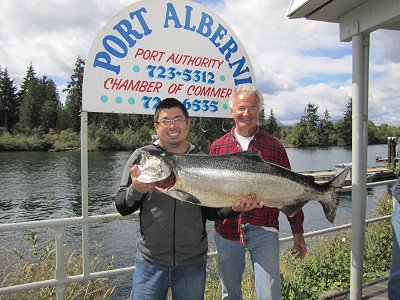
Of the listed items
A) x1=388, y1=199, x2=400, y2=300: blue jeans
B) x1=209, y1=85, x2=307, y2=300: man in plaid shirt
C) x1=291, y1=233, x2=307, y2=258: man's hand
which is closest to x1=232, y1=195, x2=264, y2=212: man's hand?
x1=209, y1=85, x2=307, y2=300: man in plaid shirt

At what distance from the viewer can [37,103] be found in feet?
271

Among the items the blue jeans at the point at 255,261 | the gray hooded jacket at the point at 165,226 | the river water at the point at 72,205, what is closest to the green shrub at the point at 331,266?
the blue jeans at the point at 255,261

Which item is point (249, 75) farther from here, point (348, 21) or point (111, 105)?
point (111, 105)

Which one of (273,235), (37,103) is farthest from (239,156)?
(37,103)

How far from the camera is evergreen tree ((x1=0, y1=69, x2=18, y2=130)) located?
271ft

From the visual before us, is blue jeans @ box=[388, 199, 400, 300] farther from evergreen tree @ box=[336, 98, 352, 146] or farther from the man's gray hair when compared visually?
evergreen tree @ box=[336, 98, 352, 146]

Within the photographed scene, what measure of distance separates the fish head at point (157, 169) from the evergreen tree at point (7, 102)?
88.2m

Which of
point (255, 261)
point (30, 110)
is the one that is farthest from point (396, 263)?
point (30, 110)

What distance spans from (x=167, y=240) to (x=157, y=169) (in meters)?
0.53

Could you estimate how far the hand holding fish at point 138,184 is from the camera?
2672 mm

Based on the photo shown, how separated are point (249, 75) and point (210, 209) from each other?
2.25 metres

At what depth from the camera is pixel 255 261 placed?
318 cm

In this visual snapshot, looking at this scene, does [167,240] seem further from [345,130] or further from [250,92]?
[345,130]

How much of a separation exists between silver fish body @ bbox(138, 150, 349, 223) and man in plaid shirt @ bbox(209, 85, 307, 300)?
22 centimetres
